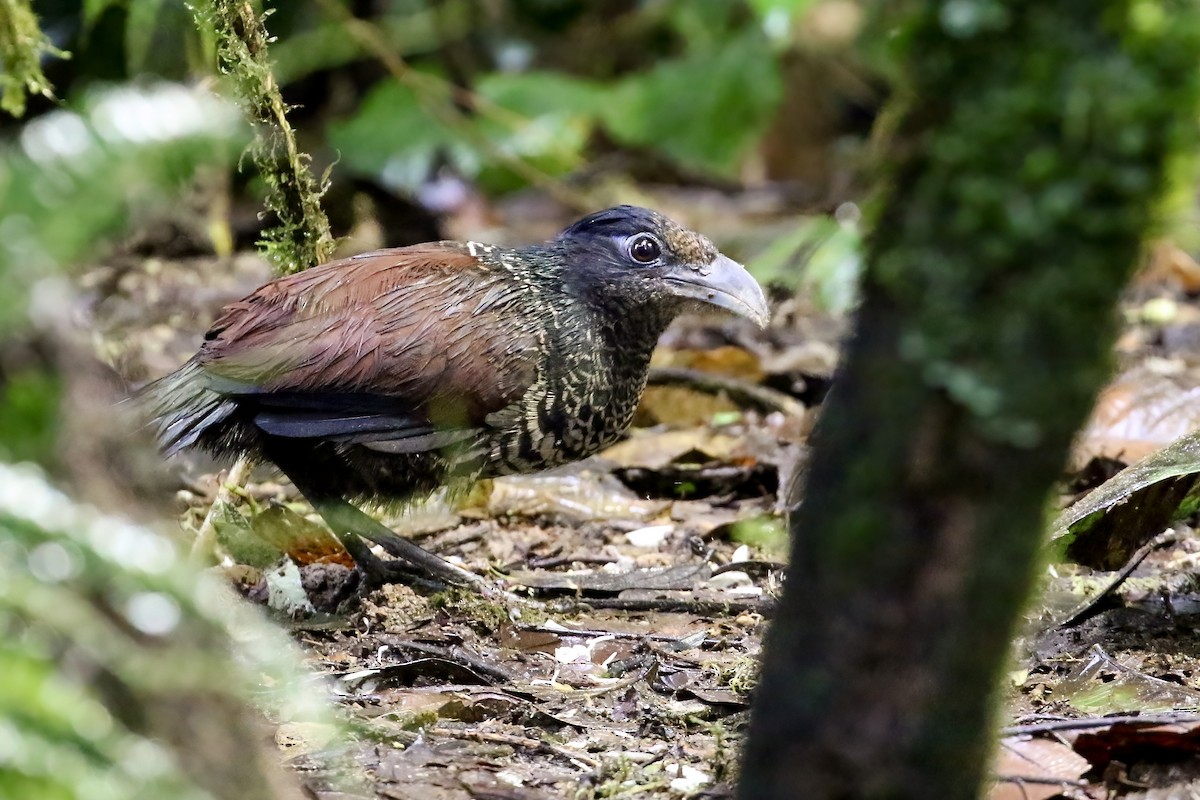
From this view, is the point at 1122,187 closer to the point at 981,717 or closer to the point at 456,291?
the point at 981,717

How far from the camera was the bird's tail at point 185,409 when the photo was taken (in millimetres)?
3715

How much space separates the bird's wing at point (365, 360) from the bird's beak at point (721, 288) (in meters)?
0.60

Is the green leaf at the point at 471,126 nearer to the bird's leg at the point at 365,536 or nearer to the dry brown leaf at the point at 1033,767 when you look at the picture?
the bird's leg at the point at 365,536

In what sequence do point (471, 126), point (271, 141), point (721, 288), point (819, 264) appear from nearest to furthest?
point (271, 141)
point (721, 288)
point (819, 264)
point (471, 126)

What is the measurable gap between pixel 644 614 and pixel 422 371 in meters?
0.88

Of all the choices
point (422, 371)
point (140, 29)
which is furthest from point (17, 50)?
point (140, 29)

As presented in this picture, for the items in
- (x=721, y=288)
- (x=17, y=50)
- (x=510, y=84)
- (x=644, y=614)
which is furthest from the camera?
(x=510, y=84)

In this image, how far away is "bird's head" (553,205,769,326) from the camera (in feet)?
13.7

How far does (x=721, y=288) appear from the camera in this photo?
13.7 feet

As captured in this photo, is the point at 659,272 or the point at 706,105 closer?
the point at 659,272

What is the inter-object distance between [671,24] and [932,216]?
951cm

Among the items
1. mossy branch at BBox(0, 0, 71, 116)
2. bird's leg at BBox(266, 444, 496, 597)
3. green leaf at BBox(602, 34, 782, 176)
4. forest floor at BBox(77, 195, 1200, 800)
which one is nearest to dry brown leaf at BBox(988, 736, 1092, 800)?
forest floor at BBox(77, 195, 1200, 800)

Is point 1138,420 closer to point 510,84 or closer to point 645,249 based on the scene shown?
point 645,249

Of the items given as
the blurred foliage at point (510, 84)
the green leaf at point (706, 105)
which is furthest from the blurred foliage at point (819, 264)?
the green leaf at point (706, 105)
